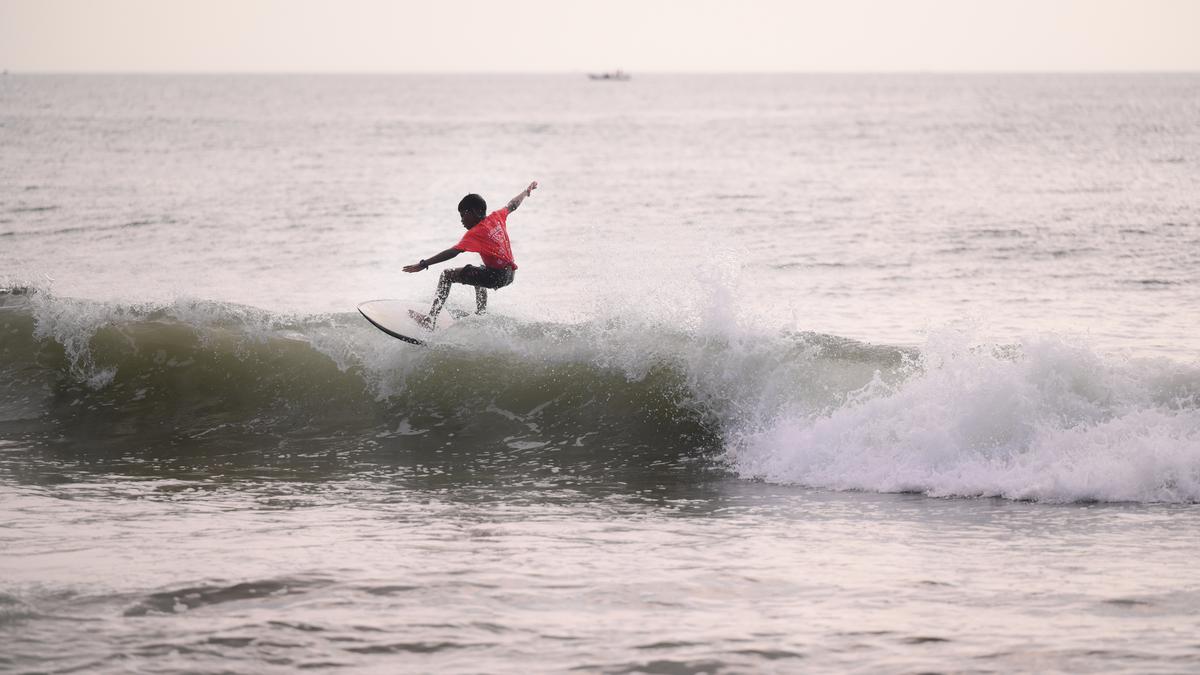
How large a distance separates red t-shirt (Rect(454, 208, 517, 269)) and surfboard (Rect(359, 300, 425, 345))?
5.56 ft

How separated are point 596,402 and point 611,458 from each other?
1357mm

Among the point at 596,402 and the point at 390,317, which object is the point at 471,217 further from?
the point at 596,402

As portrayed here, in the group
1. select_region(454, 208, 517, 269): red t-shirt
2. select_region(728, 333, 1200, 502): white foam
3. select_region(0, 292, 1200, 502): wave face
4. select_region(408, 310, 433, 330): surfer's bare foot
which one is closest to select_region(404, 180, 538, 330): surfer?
select_region(454, 208, 517, 269): red t-shirt

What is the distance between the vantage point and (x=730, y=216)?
108ft

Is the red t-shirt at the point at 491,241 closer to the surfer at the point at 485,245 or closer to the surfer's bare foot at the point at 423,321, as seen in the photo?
the surfer at the point at 485,245

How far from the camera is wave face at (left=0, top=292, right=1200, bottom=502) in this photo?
397 inches

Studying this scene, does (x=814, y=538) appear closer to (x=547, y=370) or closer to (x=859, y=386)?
(x=859, y=386)

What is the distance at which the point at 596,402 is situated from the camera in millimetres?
12484

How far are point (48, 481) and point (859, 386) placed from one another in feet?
23.9

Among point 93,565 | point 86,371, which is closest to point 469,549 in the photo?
point 93,565

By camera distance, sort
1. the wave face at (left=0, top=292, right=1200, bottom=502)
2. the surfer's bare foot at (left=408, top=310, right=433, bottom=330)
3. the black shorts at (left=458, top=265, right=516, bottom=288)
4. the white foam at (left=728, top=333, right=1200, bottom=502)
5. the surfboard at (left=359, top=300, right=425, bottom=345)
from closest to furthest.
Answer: the white foam at (left=728, top=333, right=1200, bottom=502)
the wave face at (left=0, top=292, right=1200, bottom=502)
the black shorts at (left=458, top=265, right=516, bottom=288)
the surfboard at (left=359, top=300, right=425, bottom=345)
the surfer's bare foot at (left=408, top=310, right=433, bottom=330)

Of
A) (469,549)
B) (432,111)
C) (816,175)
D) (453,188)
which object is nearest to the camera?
(469,549)

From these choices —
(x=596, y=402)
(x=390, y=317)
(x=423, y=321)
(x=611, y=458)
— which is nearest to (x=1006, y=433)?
(x=611, y=458)

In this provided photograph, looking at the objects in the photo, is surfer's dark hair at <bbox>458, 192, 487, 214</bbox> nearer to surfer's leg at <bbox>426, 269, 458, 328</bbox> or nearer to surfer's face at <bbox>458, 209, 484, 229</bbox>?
surfer's face at <bbox>458, 209, 484, 229</bbox>
